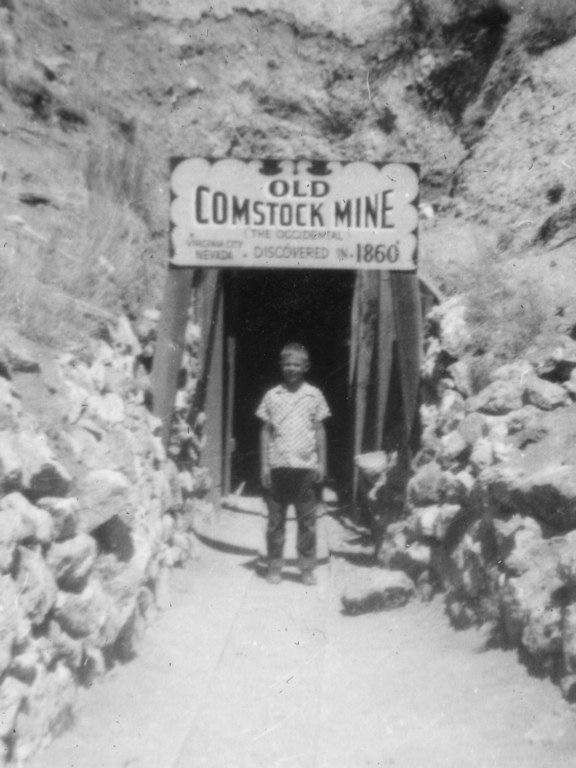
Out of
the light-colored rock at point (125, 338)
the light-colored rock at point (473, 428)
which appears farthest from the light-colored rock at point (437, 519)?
the light-colored rock at point (125, 338)

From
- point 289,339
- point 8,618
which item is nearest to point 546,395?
point 8,618

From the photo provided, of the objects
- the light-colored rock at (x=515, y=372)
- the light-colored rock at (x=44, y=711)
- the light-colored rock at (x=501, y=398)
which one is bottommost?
the light-colored rock at (x=44, y=711)

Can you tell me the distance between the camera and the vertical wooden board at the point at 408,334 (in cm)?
729

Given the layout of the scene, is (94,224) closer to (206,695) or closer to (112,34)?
(206,695)

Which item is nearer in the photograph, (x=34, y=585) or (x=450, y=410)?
(x=34, y=585)

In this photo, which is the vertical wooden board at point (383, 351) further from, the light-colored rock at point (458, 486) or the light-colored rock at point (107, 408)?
the light-colored rock at point (107, 408)

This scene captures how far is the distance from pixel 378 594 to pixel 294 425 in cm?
135

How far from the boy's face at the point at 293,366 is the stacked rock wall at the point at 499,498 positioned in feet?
3.34

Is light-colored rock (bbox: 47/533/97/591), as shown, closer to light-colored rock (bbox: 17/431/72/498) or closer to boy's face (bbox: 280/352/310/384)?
light-colored rock (bbox: 17/431/72/498)

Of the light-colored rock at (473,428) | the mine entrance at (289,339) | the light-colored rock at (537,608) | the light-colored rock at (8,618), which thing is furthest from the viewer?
the mine entrance at (289,339)

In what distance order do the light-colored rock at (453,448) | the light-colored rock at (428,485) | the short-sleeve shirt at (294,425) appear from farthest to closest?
1. the short-sleeve shirt at (294,425)
2. the light-colored rock at (428,485)
3. the light-colored rock at (453,448)

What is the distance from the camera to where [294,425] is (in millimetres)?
6703

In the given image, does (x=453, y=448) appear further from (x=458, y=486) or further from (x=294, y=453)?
(x=294, y=453)

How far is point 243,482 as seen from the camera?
1286 cm
